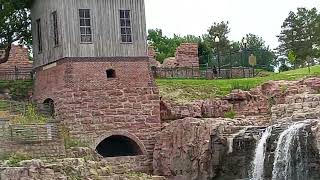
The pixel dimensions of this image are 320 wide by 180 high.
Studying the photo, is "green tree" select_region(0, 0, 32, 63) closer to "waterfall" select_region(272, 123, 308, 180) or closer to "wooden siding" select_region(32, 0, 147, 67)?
"wooden siding" select_region(32, 0, 147, 67)

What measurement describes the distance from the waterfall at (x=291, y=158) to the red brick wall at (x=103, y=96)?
25.1ft

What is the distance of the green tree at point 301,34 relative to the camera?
5867 cm

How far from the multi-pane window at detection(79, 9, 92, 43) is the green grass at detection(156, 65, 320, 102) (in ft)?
16.7

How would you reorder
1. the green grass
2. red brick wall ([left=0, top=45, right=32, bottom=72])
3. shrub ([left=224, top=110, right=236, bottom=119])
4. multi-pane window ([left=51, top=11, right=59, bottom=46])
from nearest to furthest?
1. multi-pane window ([left=51, top=11, right=59, bottom=46])
2. shrub ([left=224, top=110, right=236, bottom=119])
3. the green grass
4. red brick wall ([left=0, top=45, right=32, bottom=72])

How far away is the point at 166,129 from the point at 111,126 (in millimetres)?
2594

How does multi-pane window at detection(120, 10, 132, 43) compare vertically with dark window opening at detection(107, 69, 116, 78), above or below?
above

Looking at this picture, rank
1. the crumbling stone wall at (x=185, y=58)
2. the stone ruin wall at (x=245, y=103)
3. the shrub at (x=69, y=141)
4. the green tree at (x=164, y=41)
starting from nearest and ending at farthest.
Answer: the shrub at (x=69, y=141), the stone ruin wall at (x=245, y=103), the crumbling stone wall at (x=185, y=58), the green tree at (x=164, y=41)

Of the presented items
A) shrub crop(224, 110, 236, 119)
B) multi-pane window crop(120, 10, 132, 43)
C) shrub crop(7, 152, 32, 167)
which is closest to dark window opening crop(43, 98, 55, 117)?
multi-pane window crop(120, 10, 132, 43)

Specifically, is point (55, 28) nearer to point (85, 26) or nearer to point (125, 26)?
point (85, 26)

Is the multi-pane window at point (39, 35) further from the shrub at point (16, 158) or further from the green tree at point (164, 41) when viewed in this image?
the green tree at point (164, 41)

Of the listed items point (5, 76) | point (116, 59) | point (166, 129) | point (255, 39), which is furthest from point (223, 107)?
point (255, 39)

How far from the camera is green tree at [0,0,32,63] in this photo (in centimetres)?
3538

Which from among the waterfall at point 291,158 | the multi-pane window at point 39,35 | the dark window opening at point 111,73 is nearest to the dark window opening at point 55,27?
the multi-pane window at point 39,35

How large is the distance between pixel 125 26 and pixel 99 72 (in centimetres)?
270
